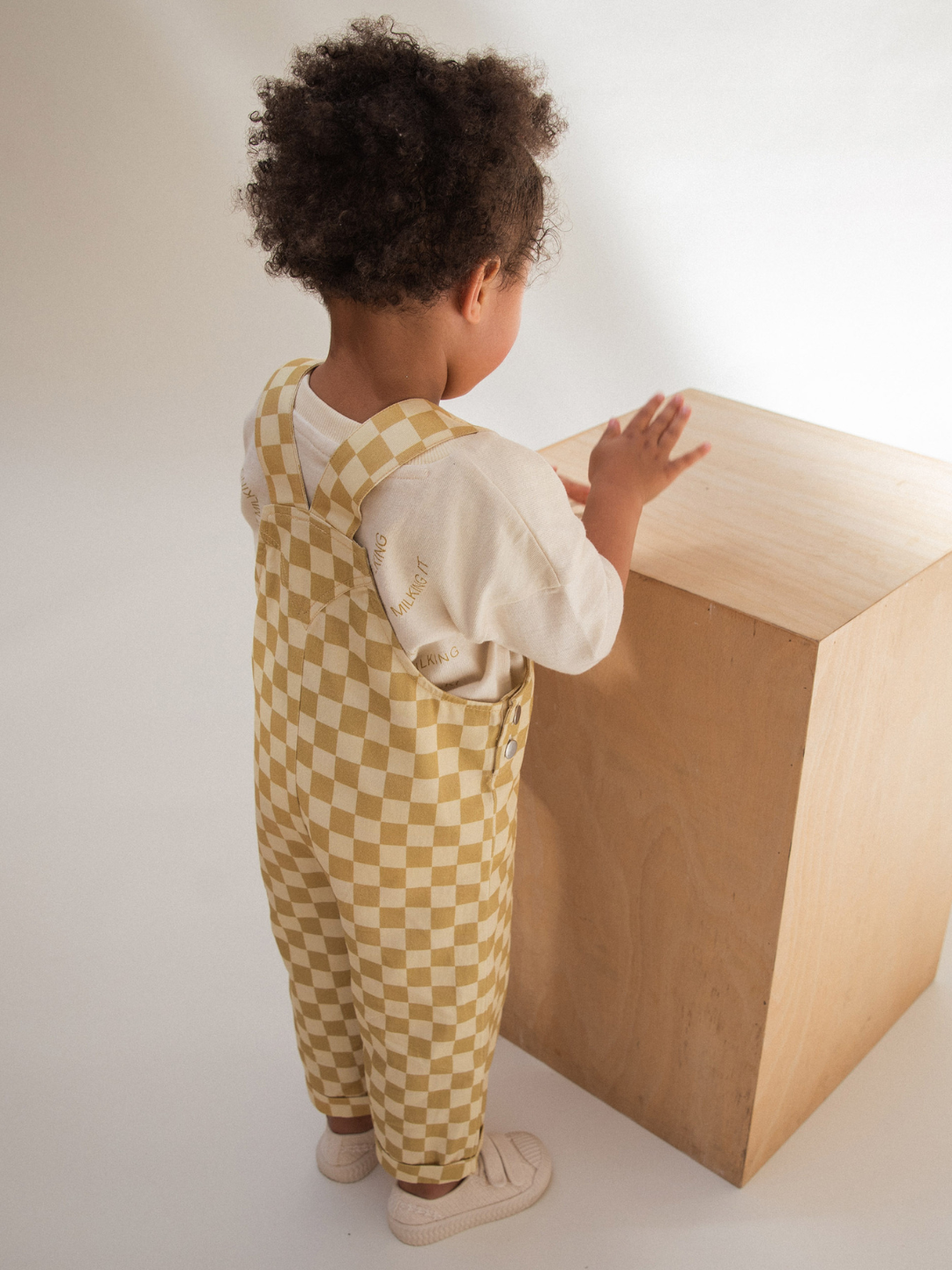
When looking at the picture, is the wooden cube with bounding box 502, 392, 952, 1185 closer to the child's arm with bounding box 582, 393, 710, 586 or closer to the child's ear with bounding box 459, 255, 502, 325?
the child's arm with bounding box 582, 393, 710, 586

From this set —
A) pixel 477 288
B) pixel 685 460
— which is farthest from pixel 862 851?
pixel 477 288

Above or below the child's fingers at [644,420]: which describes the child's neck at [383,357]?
above

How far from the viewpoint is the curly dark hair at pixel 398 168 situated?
0.87 meters

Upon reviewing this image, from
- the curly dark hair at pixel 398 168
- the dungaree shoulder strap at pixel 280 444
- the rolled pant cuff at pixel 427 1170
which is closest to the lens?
the curly dark hair at pixel 398 168

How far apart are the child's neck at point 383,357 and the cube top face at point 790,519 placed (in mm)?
259

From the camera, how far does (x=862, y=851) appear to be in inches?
47.8

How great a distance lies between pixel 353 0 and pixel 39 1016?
1886 mm

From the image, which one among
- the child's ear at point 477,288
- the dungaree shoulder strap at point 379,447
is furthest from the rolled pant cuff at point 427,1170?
the child's ear at point 477,288

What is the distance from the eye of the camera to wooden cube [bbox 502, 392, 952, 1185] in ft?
3.48

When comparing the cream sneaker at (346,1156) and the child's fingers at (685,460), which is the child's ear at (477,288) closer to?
the child's fingers at (685,460)

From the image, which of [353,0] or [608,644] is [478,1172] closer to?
[608,644]

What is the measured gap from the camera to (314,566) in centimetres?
98

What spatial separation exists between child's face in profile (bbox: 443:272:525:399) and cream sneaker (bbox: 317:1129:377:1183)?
73 cm

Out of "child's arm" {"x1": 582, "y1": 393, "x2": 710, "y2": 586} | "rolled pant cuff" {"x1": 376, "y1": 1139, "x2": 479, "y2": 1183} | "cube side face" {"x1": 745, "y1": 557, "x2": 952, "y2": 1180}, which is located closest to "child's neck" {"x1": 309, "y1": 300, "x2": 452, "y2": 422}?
"child's arm" {"x1": 582, "y1": 393, "x2": 710, "y2": 586}
